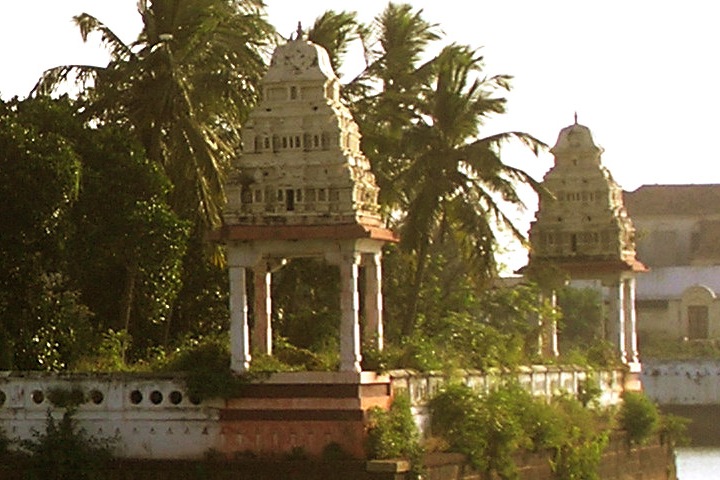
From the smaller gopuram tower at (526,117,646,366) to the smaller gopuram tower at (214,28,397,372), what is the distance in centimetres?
1029

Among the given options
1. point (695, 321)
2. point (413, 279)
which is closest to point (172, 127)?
point (413, 279)

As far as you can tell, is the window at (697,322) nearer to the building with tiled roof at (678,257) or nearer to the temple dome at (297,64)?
the building with tiled roof at (678,257)

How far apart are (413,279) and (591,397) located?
6.59 m

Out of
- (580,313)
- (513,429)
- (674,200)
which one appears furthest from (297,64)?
(674,200)

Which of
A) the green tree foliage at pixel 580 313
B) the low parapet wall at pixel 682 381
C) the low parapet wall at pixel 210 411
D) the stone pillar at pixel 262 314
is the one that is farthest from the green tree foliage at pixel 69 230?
the green tree foliage at pixel 580 313

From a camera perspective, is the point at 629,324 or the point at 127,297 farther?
the point at 629,324

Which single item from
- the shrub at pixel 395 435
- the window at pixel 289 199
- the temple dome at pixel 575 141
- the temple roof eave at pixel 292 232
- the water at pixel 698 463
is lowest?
the water at pixel 698 463

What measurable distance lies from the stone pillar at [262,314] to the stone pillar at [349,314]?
5.69 feet

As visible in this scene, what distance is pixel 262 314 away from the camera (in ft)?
91.7

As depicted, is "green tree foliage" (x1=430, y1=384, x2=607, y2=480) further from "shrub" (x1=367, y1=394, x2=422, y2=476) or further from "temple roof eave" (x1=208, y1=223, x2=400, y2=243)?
"temple roof eave" (x1=208, y1=223, x2=400, y2=243)

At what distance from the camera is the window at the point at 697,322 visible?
70625 millimetres

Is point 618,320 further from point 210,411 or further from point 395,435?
point 210,411

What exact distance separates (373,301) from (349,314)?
1.85 m

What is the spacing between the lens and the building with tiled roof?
70750mm
